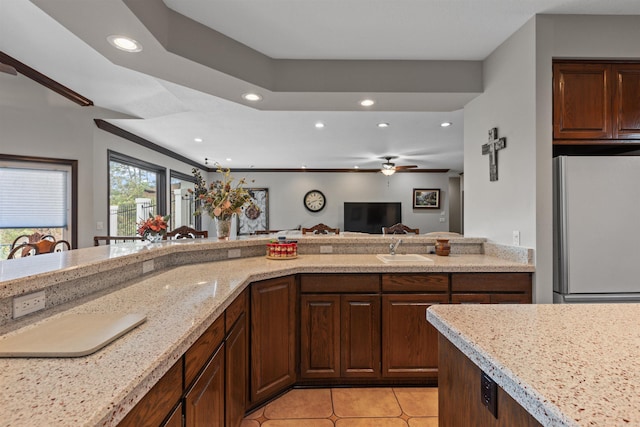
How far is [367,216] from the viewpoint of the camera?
A: 7.69 m

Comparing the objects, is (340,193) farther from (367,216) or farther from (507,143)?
(507,143)

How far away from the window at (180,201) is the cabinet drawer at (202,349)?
5.21 metres

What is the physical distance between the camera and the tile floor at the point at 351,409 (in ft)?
6.05

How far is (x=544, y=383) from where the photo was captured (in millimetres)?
659

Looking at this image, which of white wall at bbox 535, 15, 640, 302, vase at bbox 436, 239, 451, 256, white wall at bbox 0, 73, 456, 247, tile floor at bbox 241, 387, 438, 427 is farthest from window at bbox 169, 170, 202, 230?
white wall at bbox 535, 15, 640, 302

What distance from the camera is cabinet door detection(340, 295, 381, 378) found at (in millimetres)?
2158

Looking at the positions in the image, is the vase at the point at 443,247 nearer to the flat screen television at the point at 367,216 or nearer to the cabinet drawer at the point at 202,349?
the cabinet drawer at the point at 202,349

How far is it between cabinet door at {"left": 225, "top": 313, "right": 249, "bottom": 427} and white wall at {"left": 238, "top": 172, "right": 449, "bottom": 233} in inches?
236

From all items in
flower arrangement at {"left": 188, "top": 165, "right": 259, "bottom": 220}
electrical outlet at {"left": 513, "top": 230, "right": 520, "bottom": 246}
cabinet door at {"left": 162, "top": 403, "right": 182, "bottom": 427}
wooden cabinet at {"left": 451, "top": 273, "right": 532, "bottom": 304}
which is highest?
flower arrangement at {"left": 188, "top": 165, "right": 259, "bottom": 220}

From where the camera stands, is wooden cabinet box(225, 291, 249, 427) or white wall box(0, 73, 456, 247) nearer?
wooden cabinet box(225, 291, 249, 427)

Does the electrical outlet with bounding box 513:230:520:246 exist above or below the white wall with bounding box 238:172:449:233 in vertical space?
below

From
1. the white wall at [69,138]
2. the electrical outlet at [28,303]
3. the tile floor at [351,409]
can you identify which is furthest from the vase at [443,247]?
the white wall at [69,138]

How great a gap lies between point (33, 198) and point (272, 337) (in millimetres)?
3535

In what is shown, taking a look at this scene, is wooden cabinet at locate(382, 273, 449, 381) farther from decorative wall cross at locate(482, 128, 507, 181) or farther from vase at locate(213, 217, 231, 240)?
vase at locate(213, 217, 231, 240)
